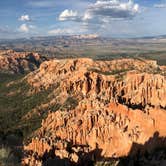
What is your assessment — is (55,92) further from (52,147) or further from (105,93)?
(52,147)

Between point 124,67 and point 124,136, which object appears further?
point 124,67

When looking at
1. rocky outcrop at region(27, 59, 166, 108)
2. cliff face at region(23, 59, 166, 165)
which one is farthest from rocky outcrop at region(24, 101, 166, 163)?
rocky outcrop at region(27, 59, 166, 108)

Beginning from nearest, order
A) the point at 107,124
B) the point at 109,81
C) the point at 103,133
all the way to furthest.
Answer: the point at 103,133 < the point at 107,124 < the point at 109,81

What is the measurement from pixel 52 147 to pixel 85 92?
5719cm

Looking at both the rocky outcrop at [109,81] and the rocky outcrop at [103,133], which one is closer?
the rocky outcrop at [103,133]

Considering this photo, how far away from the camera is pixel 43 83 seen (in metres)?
161

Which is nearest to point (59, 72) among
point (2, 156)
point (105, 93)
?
point (105, 93)

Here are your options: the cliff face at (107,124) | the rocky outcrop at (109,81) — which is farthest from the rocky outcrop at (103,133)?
the rocky outcrop at (109,81)

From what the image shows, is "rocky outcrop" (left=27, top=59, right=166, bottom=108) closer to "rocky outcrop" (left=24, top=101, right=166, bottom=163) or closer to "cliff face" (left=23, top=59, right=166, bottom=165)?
"cliff face" (left=23, top=59, right=166, bottom=165)

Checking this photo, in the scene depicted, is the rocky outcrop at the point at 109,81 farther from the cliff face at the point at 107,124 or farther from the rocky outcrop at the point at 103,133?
the rocky outcrop at the point at 103,133

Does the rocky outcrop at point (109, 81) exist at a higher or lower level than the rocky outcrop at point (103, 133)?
higher

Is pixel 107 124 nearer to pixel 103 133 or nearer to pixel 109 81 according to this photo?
pixel 103 133

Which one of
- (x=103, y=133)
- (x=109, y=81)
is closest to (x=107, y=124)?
(x=103, y=133)

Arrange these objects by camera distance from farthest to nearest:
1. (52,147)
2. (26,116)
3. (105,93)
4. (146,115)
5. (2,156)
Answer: (26,116) → (105,93) → (146,115) → (52,147) → (2,156)
